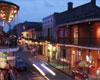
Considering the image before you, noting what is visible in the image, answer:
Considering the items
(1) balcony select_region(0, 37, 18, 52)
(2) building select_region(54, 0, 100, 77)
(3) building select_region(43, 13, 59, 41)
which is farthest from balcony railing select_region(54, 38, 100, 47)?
(1) balcony select_region(0, 37, 18, 52)

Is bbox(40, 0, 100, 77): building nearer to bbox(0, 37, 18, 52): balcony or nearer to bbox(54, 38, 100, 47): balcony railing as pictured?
bbox(54, 38, 100, 47): balcony railing

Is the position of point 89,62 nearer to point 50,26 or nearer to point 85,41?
point 85,41

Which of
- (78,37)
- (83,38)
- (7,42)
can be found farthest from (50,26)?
(7,42)

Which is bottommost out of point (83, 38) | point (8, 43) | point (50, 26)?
point (8, 43)

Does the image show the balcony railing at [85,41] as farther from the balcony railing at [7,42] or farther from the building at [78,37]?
the balcony railing at [7,42]

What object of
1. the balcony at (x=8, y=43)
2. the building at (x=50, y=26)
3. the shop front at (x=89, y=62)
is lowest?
the shop front at (x=89, y=62)

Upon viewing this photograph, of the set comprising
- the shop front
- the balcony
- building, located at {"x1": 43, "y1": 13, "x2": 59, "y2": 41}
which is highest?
building, located at {"x1": 43, "y1": 13, "x2": 59, "y2": 41}

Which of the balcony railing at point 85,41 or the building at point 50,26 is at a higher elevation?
the building at point 50,26

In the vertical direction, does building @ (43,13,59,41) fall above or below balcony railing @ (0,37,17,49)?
above

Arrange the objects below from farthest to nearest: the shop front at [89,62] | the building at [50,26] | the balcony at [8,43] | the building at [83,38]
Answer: the building at [50,26]
the building at [83,38]
the shop front at [89,62]
the balcony at [8,43]

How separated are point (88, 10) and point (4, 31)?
23248mm

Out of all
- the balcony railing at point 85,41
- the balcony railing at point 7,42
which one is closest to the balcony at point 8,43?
the balcony railing at point 7,42

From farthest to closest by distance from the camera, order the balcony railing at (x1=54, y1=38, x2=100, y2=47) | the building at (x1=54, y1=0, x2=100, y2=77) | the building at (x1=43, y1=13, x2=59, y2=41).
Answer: the building at (x1=43, y1=13, x2=59, y2=41) < the balcony railing at (x1=54, y1=38, x2=100, y2=47) < the building at (x1=54, y1=0, x2=100, y2=77)

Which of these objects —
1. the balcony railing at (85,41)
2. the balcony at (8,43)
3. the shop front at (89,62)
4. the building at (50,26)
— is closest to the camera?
the balcony at (8,43)
